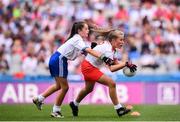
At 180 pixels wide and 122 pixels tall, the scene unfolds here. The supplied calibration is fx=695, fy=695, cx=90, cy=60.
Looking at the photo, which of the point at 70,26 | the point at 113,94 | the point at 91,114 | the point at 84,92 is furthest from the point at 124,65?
the point at 70,26

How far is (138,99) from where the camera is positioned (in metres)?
21.0

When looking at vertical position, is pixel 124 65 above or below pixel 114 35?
below

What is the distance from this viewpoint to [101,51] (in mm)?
13922

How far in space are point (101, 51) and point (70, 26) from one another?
1095cm

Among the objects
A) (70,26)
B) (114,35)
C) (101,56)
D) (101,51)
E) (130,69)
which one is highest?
(70,26)

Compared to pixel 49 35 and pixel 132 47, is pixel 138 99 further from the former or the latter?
pixel 49 35

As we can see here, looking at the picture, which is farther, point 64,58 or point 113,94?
point 64,58

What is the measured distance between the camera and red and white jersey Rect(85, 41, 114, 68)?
45.6 feet

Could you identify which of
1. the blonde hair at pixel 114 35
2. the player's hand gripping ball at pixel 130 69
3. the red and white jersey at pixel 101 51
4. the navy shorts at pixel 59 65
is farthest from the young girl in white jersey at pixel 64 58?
the player's hand gripping ball at pixel 130 69

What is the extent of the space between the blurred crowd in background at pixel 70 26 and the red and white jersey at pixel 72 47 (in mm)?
7565

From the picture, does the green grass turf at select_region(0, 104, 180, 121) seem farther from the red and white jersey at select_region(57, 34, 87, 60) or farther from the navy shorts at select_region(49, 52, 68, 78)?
the red and white jersey at select_region(57, 34, 87, 60)

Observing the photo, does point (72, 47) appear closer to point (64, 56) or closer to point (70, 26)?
point (64, 56)

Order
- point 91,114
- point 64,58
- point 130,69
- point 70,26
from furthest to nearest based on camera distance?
point 70,26, point 91,114, point 64,58, point 130,69

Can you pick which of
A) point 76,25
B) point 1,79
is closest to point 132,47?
point 1,79
